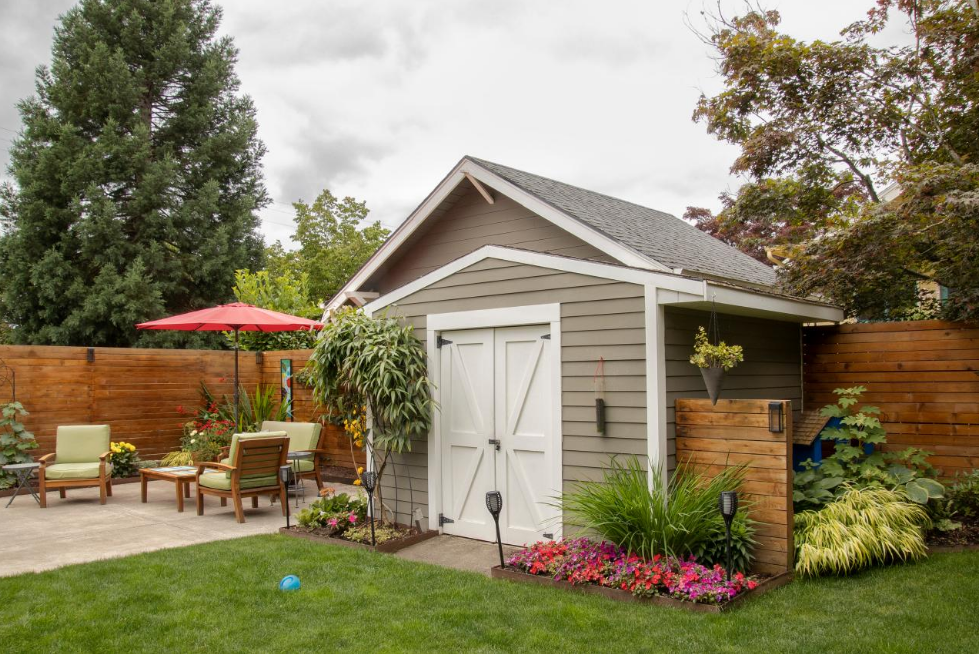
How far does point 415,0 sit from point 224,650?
945cm

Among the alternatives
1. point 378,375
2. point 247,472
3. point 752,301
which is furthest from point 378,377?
point 752,301

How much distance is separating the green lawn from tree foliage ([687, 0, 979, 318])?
3.19m

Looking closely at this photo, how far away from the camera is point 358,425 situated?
7.45m

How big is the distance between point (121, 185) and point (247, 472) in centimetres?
1427

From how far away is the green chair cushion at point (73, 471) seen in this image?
8758 millimetres

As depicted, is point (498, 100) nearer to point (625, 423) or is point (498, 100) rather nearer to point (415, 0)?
point (415, 0)

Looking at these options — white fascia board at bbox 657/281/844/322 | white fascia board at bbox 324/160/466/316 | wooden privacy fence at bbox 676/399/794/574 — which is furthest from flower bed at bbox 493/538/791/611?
white fascia board at bbox 324/160/466/316

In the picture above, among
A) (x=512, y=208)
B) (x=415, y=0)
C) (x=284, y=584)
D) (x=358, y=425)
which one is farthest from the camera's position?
(x=415, y=0)

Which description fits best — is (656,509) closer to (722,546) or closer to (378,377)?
(722,546)

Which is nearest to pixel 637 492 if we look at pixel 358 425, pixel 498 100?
pixel 358 425

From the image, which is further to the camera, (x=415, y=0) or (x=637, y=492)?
(x=415, y=0)

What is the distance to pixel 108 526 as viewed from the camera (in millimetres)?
7531

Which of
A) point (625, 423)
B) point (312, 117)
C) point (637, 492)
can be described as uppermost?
point (312, 117)

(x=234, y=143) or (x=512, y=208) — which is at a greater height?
(x=234, y=143)
